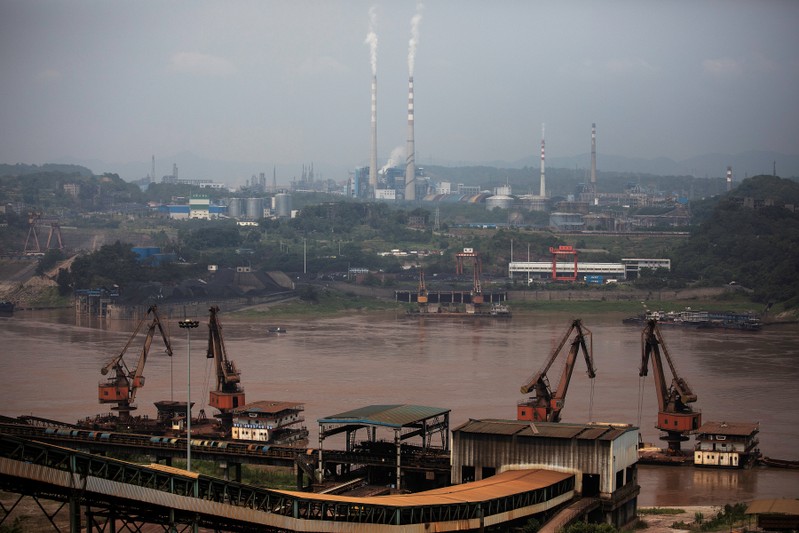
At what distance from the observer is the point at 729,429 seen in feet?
92.6

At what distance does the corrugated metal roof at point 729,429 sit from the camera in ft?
91.1

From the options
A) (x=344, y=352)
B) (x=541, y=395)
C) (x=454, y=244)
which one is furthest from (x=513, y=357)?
(x=454, y=244)

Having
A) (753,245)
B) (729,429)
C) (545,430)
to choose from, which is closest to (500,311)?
(753,245)

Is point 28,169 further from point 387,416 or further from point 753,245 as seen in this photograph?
point 387,416

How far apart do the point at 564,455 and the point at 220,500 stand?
7.36 m

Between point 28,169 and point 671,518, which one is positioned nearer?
point 671,518

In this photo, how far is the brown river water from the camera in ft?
104

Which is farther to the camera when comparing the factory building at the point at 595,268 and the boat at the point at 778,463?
the factory building at the point at 595,268

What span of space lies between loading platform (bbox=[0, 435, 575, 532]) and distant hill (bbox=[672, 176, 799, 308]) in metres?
50.1

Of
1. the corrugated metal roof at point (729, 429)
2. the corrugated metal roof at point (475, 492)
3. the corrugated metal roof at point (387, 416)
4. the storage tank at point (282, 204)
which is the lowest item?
the corrugated metal roof at point (729, 429)

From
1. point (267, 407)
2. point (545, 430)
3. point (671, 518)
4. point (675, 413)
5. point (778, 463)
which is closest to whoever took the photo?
point (545, 430)

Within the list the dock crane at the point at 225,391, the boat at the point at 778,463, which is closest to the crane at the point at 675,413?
the boat at the point at 778,463

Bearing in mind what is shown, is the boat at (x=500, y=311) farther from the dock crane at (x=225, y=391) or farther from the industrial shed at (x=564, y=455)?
the industrial shed at (x=564, y=455)

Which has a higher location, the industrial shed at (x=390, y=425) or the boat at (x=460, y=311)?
the industrial shed at (x=390, y=425)
